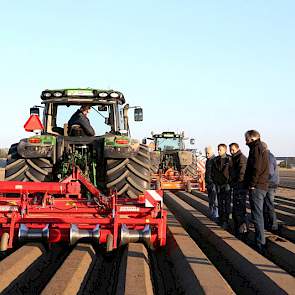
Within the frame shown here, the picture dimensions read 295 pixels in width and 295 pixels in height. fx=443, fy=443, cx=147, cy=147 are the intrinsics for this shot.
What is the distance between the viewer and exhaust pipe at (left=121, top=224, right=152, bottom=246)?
183 inches

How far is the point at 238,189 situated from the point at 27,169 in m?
3.10

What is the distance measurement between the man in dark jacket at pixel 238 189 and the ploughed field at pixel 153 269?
73 centimetres

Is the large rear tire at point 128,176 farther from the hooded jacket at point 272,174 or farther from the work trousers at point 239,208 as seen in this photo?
the hooded jacket at point 272,174

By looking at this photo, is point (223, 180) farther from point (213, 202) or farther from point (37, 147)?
point (37, 147)

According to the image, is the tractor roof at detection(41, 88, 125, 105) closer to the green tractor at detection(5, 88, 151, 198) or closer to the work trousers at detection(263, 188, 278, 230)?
the green tractor at detection(5, 88, 151, 198)

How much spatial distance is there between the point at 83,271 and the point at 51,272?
38cm

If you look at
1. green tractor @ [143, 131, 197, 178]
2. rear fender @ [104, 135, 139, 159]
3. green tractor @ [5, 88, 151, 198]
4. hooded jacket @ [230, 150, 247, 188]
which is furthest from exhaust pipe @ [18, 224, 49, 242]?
green tractor @ [143, 131, 197, 178]

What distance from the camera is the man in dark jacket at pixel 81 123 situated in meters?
7.07

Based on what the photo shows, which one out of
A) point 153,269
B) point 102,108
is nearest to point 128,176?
point 102,108

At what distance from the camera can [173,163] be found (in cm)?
1783

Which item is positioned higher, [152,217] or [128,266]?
[152,217]

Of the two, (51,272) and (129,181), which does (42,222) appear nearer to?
(51,272)

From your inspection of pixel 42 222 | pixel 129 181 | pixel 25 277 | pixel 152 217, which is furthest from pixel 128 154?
pixel 25 277

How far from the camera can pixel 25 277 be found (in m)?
3.58
